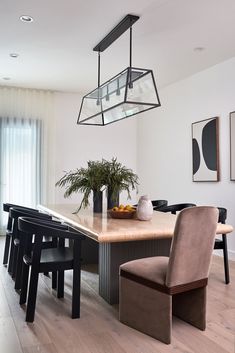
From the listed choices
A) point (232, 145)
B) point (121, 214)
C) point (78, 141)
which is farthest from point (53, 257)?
point (78, 141)

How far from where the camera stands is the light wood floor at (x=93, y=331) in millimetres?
2137

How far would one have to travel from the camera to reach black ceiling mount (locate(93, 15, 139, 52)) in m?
3.51

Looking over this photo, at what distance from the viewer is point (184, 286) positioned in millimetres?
2262

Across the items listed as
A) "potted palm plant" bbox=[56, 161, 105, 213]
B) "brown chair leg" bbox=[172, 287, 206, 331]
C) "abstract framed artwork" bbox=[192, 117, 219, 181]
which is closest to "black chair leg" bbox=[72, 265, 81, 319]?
"brown chair leg" bbox=[172, 287, 206, 331]

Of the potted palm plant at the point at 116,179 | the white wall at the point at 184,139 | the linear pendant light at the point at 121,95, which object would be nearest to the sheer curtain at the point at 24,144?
the white wall at the point at 184,139

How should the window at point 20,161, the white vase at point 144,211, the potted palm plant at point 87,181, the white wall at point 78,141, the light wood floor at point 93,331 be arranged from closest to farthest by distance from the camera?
1. the light wood floor at point 93,331
2. the white vase at point 144,211
3. the potted palm plant at point 87,181
4. the window at point 20,161
5. the white wall at point 78,141

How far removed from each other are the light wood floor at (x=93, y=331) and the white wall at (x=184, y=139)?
7.06 feet

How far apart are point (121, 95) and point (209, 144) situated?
6.58 ft

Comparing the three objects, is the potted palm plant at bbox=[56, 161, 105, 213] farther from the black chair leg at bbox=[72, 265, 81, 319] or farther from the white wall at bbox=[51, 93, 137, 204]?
the white wall at bbox=[51, 93, 137, 204]

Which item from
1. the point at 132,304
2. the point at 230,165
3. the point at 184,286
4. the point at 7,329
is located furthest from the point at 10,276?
the point at 230,165

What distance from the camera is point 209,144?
16.4ft

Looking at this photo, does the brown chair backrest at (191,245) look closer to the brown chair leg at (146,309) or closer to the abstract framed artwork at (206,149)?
the brown chair leg at (146,309)

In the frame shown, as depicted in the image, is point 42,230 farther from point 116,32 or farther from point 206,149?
point 206,149

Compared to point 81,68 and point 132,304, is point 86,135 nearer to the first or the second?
point 81,68
